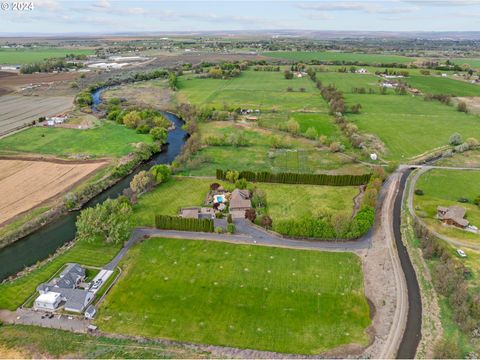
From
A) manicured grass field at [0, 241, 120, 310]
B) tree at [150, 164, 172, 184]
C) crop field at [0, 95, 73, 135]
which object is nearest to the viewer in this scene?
manicured grass field at [0, 241, 120, 310]

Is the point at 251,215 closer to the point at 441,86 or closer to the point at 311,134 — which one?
the point at 311,134

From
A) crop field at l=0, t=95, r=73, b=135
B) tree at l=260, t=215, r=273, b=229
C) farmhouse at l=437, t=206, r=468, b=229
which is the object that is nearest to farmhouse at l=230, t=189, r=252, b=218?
tree at l=260, t=215, r=273, b=229

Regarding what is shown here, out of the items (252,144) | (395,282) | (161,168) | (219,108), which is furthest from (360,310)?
(219,108)

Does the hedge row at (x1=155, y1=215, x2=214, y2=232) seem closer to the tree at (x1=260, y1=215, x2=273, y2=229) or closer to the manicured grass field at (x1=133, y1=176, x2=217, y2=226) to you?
the manicured grass field at (x1=133, y1=176, x2=217, y2=226)

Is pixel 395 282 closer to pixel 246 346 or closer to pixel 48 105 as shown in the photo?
pixel 246 346

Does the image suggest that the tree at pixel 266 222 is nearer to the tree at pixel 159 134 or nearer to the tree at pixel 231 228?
the tree at pixel 231 228

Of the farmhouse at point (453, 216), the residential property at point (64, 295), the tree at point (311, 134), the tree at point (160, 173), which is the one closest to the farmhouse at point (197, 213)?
the tree at point (160, 173)
